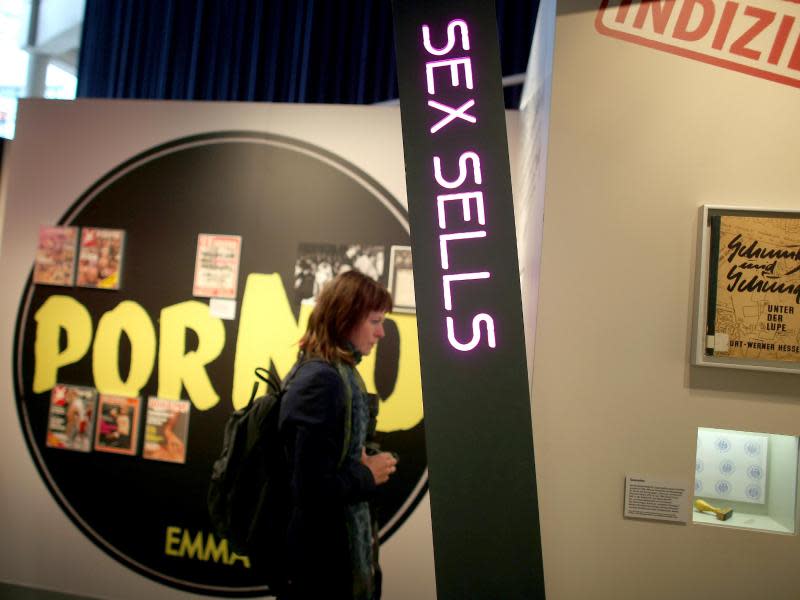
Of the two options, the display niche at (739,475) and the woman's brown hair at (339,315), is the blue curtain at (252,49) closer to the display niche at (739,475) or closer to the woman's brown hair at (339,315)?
the woman's brown hair at (339,315)

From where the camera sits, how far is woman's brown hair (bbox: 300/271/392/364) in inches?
71.2

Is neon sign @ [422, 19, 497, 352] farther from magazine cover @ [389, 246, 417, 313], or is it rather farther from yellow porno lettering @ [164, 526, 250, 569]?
yellow porno lettering @ [164, 526, 250, 569]

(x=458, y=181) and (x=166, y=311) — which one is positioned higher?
(x=458, y=181)

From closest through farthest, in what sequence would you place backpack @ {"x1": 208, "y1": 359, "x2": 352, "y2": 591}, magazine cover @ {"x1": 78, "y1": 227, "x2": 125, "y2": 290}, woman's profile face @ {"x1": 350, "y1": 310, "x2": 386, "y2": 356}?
1. backpack @ {"x1": 208, "y1": 359, "x2": 352, "y2": 591}
2. woman's profile face @ {"x1": 350, "y1": 310, "x2": 386, "y2": 356}
3. magazine cover @ {"x1": 78, "y1": 227, "x2": 125, "y2": 290}

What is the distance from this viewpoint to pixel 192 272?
2.92 m

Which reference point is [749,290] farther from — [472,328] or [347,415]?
[347,415]

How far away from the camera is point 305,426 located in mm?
1623

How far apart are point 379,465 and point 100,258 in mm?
2009

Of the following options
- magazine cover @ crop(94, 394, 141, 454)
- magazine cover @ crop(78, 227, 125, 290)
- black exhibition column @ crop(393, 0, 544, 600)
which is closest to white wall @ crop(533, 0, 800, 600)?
black exhibition column @ crop(393, 0, 544, 600)

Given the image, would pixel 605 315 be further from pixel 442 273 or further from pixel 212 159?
pixel 212 159

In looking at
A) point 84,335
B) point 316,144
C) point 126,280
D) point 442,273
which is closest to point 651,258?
point 442,273

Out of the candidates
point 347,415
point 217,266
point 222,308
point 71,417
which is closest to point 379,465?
point 347,415

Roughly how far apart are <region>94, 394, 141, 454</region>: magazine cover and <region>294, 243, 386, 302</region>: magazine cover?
103cm

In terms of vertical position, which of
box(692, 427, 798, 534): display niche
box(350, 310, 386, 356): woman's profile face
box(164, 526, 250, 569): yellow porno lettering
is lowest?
box(164, 526, 250, 569): yellow porno lettering
